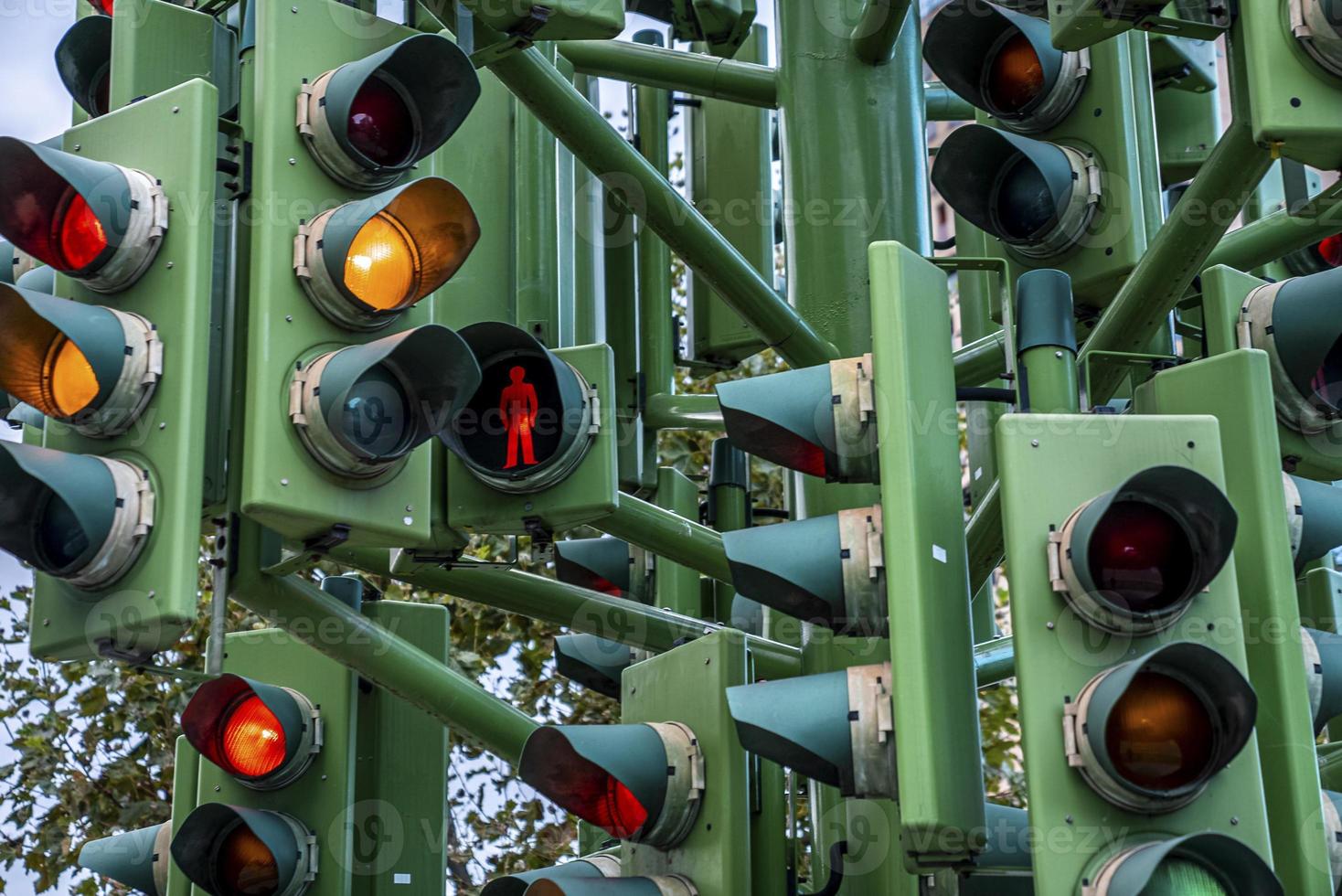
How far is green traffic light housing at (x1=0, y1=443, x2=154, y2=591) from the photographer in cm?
502

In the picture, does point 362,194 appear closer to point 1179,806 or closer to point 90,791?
point 1179,806

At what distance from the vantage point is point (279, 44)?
18.2 feet

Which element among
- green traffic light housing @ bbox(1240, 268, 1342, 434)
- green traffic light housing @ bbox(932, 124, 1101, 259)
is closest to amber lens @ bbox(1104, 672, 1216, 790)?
green traffic light housing @ bbox(1240, 268, 1342, 434)

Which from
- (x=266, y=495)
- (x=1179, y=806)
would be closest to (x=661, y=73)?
(x=266, y=495)

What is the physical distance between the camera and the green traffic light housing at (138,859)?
7316mm

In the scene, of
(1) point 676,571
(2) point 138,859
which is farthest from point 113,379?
(1) point 676,571

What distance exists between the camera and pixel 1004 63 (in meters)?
7.14

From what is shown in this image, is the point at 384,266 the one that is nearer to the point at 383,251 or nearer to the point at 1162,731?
the point at 383,251

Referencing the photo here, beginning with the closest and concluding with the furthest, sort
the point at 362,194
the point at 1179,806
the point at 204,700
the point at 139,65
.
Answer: the point at 1179,806 → the point at 362,194 → the point at 139,65 → the point at 204,700

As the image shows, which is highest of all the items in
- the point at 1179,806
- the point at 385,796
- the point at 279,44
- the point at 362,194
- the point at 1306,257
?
the point at 1306,257

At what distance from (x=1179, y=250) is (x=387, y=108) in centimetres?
222

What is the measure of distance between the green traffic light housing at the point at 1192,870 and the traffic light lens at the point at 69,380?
97.9 inches

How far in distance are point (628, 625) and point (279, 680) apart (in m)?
1.16

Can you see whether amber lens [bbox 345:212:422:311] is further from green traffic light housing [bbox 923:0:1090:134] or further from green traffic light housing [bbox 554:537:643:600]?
green traffic light housing [bbox 554:537:643:600]
